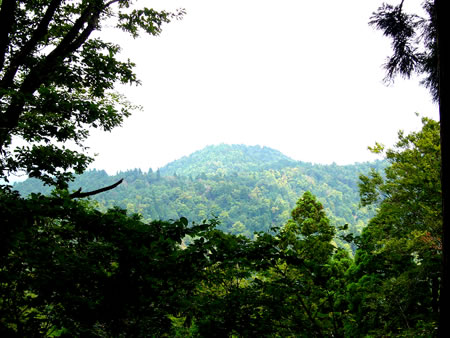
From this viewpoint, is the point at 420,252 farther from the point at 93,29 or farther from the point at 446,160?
the point at 93,29

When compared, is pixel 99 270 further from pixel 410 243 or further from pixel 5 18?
pixel 410 243

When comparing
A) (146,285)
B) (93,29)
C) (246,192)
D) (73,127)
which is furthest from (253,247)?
(246,192)

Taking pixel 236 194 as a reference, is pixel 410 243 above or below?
below

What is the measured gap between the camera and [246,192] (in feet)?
497

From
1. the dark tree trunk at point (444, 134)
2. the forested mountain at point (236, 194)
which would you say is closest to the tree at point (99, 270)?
the dark tree trunk at point (444, 134)

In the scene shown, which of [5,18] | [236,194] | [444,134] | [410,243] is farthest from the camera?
[236,194]

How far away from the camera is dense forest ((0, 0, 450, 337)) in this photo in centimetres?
→ 205

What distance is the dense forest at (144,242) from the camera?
2.05 meters

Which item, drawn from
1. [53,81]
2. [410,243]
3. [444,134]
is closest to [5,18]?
[53,81]

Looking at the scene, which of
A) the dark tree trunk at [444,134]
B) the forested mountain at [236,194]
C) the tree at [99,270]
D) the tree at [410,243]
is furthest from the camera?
the forested mountain at [236,194]

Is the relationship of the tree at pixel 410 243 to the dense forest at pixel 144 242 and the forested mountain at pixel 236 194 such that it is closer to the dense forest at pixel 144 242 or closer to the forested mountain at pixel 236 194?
the dense forest at pixel 144 242

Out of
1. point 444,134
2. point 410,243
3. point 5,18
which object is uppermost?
point 5,18

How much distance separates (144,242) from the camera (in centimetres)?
230

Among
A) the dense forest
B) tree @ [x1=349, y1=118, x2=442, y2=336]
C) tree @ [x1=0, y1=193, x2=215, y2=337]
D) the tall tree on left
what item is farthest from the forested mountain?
tree @ [x1=0, y1=193, x2=215, y2=337]
